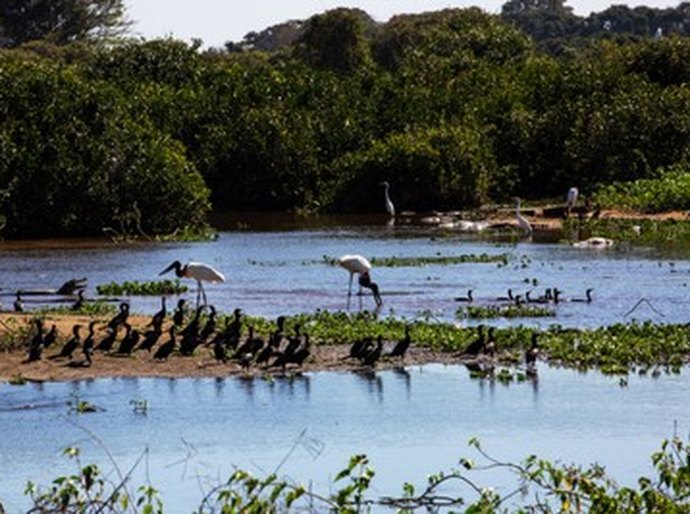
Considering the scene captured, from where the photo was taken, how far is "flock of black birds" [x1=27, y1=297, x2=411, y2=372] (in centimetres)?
2091

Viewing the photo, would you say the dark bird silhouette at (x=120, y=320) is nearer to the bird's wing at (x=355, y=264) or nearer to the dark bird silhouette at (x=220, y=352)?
the dark bird silhouette at (x=220, y=352)

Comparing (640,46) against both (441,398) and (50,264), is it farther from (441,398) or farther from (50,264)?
(441,398)

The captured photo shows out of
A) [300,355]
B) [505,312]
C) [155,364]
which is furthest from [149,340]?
[505,312]

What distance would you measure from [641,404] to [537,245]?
20.2 m

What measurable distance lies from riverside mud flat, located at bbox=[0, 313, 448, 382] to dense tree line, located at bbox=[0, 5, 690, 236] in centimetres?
2158

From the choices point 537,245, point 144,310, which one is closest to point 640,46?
point 537,245

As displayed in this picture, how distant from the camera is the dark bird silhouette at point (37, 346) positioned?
21000mm

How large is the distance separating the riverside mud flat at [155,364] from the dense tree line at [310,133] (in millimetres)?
21583

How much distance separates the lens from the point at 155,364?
21.1 metres

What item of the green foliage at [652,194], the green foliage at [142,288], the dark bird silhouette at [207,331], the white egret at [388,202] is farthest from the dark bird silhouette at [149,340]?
the white egret at [388,202]

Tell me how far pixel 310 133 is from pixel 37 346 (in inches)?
1351

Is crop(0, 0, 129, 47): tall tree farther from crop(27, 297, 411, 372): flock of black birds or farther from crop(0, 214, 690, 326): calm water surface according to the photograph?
crop(27, 297, 411, 372): flock of black birds

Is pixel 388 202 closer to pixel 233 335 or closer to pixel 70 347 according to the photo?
pixel 233 335

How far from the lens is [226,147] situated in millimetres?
54750
